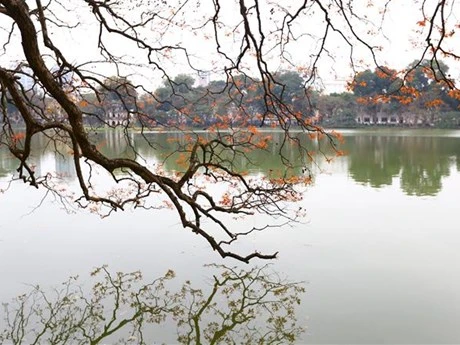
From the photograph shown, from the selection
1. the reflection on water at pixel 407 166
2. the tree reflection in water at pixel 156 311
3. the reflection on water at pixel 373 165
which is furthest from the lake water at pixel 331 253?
the reflection on water at pixel 373 165

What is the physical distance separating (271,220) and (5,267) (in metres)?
2.95

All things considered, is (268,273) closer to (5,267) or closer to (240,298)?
(240,298)

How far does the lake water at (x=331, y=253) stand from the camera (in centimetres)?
349

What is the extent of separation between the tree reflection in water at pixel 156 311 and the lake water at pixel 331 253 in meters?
0.17

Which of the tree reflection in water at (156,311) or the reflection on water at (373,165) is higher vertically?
the reflection on water at (373,165)

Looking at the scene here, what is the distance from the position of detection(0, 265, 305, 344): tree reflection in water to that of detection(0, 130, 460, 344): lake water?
175mm

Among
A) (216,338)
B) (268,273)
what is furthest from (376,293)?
(216,338)

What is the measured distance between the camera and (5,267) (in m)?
4.50

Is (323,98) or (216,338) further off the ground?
(323,98)

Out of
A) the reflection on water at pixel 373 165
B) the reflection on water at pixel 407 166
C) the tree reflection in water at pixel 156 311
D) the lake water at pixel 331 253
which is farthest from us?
the reflection on water at pixel 373 165

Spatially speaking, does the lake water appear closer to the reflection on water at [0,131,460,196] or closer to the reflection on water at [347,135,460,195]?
the reflection on water at [347,135,460,195]

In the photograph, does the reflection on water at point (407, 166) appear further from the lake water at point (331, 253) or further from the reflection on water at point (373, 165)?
the lake water at point (331, 253)

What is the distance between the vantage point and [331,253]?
4.85 meters

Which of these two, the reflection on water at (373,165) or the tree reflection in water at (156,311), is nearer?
the tree reflection in water at (156,311)
